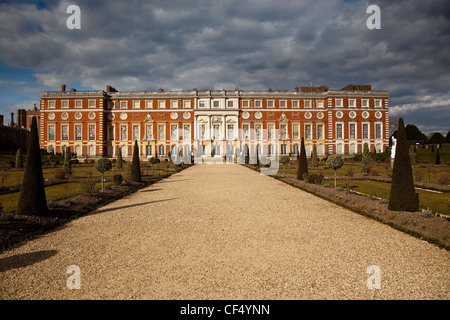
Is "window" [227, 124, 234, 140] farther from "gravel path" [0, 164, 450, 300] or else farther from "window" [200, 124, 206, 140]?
"gravel path" [0, 164, 450, 300]

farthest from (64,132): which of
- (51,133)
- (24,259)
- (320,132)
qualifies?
Answer: (24,259)

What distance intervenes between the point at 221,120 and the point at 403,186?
40.4m

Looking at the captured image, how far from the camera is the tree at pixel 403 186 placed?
287 inches

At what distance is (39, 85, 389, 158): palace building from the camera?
147 ft

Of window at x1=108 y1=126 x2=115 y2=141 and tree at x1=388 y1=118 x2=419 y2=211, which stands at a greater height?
window at x1=108 y1=126 x2=115 y2=141

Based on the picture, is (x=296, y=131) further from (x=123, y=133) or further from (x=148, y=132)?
(x=123, y=133)

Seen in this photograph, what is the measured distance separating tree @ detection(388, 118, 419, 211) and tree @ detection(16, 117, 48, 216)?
8.52 meters

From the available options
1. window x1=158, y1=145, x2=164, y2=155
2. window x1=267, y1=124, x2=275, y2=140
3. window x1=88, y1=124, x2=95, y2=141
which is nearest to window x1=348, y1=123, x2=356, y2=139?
window x1=267, y1=124, x2=275, y2=140

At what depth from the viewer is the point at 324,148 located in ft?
153

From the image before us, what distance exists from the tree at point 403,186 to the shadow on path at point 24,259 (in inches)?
294

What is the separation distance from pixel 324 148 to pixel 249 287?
45.4 metres

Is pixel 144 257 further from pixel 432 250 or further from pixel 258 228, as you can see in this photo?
pixel 432 250

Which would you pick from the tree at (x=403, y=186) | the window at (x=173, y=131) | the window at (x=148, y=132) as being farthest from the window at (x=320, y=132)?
the tree at (x=403, y=186)
